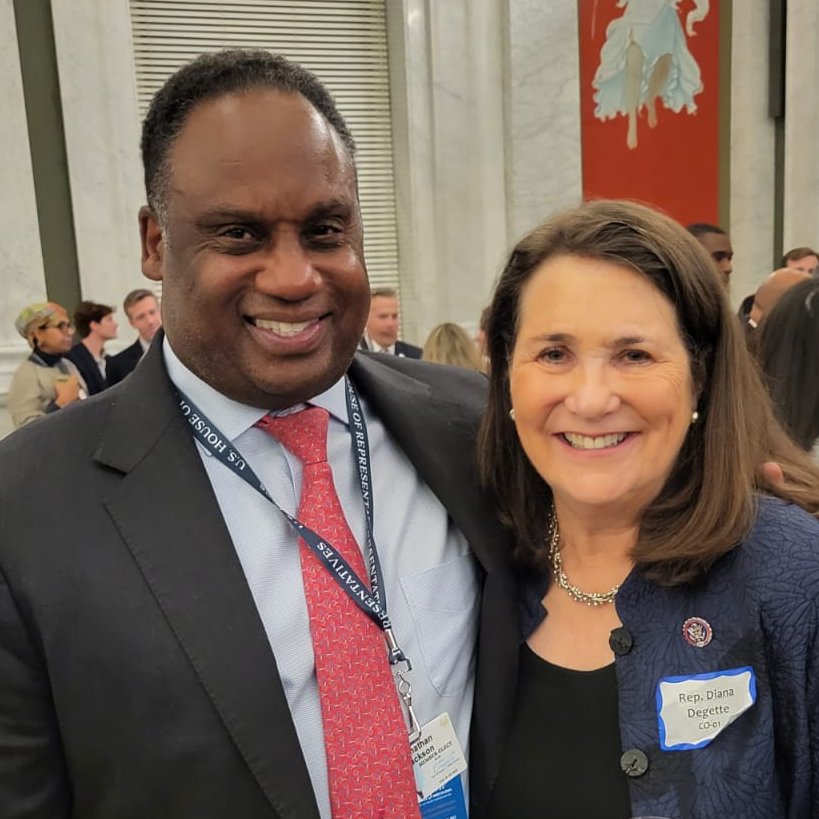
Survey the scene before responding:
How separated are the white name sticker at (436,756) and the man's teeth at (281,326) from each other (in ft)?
2.06

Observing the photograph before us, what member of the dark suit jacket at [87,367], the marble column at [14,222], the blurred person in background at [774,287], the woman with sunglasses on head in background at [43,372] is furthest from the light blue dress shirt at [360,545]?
the marble column at [14,222]

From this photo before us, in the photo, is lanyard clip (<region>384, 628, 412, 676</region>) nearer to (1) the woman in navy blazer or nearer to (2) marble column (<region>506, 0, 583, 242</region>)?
(1) the woman in navy blazer

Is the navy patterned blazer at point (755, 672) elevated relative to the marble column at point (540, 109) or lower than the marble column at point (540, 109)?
lower

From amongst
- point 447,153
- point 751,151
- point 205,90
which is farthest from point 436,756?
point 751,151

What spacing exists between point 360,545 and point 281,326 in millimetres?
371

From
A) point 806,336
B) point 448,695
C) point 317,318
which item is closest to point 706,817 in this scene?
point 448,695

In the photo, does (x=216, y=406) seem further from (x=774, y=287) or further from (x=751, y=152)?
(x=751, y=152)

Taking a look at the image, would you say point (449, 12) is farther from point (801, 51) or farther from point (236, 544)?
point (236, 544)

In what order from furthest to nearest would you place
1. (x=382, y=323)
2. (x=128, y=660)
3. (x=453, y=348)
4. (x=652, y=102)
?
1. (x=652, y=102)
2. (x=382, y=323)
3. (x=453, y=348)
4. (x=128, y=660)

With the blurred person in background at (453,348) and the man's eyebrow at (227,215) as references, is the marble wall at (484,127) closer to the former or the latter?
the blurred person in background at (453,348)

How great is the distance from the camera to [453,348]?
15.3 feet

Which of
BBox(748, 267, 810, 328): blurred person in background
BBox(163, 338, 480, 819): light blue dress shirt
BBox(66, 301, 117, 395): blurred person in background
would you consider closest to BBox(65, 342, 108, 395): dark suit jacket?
BBox(66, 301, 117, 395): blurred person in background

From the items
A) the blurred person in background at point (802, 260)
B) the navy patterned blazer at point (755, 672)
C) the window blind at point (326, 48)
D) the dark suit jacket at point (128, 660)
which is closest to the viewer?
the dark suit jacket at point (128, 660)

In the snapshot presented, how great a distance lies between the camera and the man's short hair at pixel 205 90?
4.07ft
